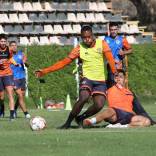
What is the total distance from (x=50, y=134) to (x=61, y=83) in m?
22.3

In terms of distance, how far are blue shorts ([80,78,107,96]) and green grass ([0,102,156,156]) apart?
1294mm

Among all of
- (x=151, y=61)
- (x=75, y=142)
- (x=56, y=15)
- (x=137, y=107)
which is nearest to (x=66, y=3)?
(x=56, y=15)

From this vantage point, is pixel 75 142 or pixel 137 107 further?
pixel 137 107

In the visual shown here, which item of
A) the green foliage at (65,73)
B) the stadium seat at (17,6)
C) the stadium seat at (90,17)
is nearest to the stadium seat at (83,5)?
the stadium seat at (90,17)

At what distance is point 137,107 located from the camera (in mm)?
15211

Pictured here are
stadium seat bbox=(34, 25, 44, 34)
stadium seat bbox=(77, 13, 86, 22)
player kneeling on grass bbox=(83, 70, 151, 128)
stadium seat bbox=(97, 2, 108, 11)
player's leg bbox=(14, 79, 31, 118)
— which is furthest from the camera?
stadium seat bbox=(97, 2, 108, 11)

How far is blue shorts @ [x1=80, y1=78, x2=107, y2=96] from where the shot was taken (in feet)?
Result: 48.1

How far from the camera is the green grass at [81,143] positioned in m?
9.99

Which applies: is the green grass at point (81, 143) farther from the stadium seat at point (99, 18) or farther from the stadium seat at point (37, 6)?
the stadium seat at point (99, 18)

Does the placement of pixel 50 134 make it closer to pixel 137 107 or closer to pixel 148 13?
pixel 137 107

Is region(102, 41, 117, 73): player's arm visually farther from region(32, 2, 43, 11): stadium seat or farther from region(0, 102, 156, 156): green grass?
region(32, 2, 43, 11): stadium seat

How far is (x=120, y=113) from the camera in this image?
48.5 feet

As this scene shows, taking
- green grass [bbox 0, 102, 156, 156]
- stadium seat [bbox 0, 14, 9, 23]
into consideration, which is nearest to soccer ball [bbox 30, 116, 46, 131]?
green grass [bbox 0, 102, 156, 156]

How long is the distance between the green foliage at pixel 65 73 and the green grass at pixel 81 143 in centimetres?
2026
